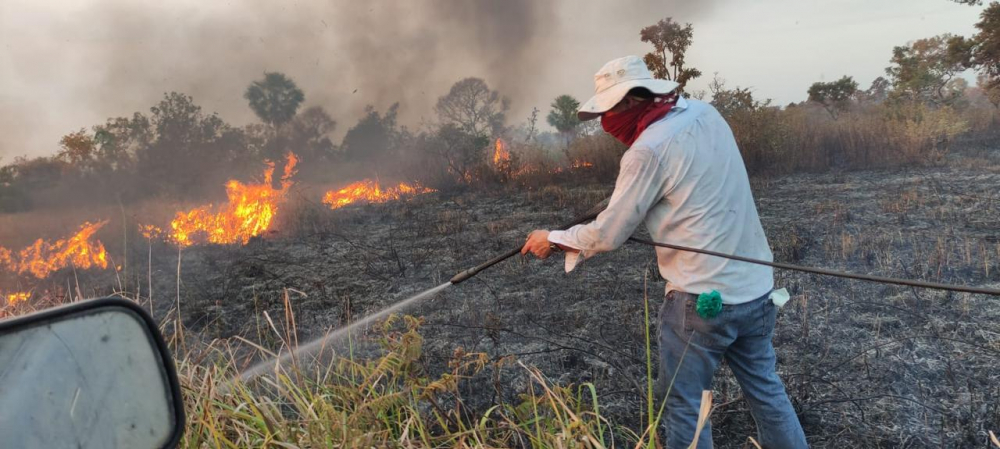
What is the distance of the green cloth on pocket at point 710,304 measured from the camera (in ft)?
6.42

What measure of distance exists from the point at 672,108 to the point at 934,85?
61.0ft

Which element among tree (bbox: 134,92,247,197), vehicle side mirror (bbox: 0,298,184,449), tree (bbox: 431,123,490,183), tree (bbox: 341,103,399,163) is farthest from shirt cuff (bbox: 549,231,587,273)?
tree (bbox: 341,103,399,163)

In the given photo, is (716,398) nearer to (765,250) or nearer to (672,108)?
(765,250)

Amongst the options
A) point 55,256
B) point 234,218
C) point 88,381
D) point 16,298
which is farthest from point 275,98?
point 88,381

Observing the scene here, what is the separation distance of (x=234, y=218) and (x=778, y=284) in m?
10.0

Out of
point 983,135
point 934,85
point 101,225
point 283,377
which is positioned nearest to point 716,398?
point 283,377

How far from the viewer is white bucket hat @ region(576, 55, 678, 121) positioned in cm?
205

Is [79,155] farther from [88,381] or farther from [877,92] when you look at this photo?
[877,92]

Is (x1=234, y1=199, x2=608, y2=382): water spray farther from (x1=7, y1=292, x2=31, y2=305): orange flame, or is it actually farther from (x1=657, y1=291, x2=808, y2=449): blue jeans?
(x1=7, y1=292, x2=31, y2=305): orange flame

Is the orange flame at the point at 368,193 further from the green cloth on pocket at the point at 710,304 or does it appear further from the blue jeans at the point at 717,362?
the green cloth on pocket at the point at 710,304

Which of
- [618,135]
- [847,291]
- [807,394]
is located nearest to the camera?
[618,135]

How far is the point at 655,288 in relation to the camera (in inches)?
208

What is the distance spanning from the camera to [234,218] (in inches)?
411

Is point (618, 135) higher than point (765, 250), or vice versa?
point (618, 135)
